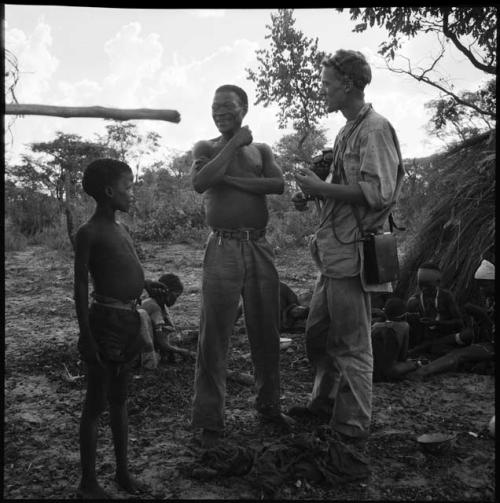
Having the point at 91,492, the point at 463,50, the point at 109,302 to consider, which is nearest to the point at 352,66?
the point at 109,302

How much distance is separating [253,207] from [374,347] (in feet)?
5.00

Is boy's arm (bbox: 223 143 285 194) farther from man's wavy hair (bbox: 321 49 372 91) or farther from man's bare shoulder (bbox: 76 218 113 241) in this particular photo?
man's bare shoulder (bbox: 76 218 113 241)

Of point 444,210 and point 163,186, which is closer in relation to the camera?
point 444,210

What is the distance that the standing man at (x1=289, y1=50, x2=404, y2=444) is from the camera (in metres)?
2.72

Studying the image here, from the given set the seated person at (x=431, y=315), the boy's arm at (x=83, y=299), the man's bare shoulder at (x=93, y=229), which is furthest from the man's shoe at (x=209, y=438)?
the seated person at (x=431, y=315)

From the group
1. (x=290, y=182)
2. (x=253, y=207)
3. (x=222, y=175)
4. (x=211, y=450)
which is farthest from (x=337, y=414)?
(x=290, y=182)

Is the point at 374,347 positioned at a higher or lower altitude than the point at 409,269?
lower

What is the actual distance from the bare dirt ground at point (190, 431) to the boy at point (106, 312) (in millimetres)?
291

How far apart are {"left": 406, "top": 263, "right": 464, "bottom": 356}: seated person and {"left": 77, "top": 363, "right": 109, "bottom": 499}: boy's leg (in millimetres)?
3029

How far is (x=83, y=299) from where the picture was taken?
2279mm

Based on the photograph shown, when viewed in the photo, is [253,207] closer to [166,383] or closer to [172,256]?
[166,383]

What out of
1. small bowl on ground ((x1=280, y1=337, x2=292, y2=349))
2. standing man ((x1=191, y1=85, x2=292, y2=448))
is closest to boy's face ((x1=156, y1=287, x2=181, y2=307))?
small bowl on ground ((x1=280, y1=337, x2=292, y2=349))

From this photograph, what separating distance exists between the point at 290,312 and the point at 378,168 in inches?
113

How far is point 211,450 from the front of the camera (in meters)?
2.69
